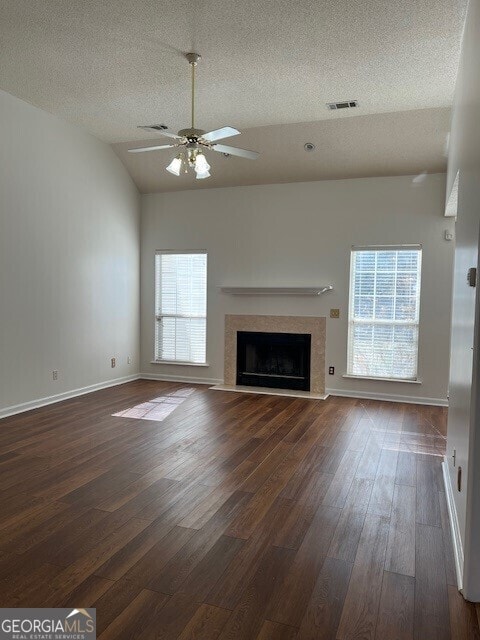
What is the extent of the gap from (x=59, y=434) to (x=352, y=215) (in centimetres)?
455

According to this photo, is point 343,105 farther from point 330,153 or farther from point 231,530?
point 231,530

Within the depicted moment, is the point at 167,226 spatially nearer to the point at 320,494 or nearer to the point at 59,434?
the point at 59,434

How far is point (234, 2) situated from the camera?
10.9 ft

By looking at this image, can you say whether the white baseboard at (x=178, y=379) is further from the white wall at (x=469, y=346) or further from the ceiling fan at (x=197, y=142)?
the white wall at (x=469, y=346)

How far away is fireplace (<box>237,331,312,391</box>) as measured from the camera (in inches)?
271

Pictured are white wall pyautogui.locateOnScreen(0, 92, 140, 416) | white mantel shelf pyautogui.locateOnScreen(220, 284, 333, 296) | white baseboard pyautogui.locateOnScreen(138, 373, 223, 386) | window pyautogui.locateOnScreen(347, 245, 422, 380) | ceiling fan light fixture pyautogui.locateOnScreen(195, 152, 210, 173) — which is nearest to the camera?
ceiling fan light fixture pyautogui.locateOnScreen(195, 152, 210, 173)

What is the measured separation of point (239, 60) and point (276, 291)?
3291 mm

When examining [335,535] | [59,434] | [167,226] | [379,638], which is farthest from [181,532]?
[167,226]

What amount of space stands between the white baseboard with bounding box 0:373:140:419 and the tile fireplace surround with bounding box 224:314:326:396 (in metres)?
1.60

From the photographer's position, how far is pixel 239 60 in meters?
4.12

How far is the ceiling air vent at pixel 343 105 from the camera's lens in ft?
16.5

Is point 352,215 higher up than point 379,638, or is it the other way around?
point 352,215

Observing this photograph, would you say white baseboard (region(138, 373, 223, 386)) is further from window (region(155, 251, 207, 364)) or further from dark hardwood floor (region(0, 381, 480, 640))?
dark hardwood floor (region(0, 381, 480, 640))

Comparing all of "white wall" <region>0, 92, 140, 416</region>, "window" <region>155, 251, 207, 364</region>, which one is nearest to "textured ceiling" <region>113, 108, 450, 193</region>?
"white wall" <region>0, 92, 140, 416</region>
